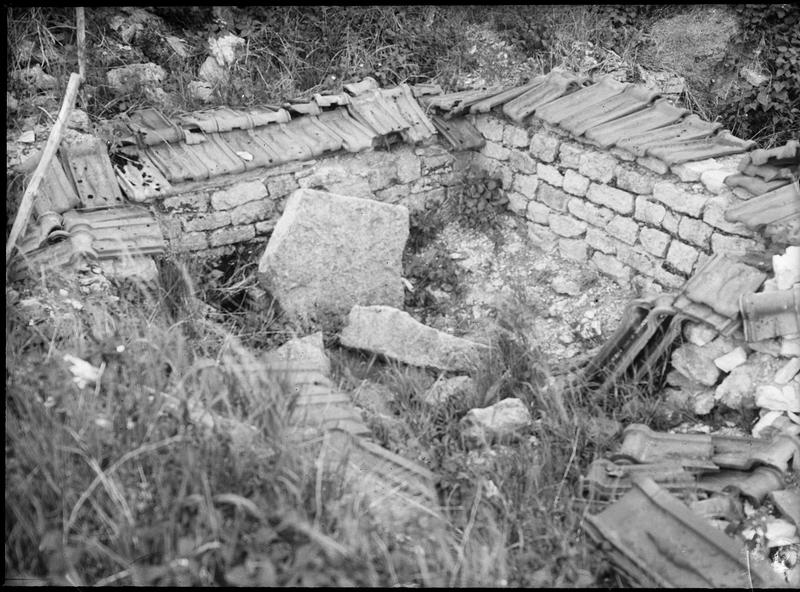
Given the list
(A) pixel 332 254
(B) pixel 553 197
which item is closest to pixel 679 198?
(B) pixel 553 197

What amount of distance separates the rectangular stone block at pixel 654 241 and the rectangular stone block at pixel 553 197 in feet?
2.68

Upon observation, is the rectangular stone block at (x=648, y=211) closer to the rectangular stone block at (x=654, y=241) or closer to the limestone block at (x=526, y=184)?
the rectangular stone block at (x=654, y=241)

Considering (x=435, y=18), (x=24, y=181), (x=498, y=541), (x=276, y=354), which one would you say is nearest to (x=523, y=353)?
(x=276, y=354)

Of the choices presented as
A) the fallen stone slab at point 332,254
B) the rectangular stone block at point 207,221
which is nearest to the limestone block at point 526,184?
the fallen stone slab at point 332,254

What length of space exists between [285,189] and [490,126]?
2.05m

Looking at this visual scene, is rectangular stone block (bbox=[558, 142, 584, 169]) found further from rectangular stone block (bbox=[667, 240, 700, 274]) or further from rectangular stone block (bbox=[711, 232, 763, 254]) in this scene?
rectangular stone block (bbox=[711, 232, 763, 254])

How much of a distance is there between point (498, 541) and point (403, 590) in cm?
51

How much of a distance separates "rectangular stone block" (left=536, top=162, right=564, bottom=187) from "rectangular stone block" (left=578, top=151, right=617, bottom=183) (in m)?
0.26

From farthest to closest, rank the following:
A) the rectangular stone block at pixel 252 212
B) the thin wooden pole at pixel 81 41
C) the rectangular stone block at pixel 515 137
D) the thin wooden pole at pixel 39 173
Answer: the rectangular stone block at pixel 515 137 < the thin wooden pole at pixel 81 41 < the rectangular stone block at pixel 252 212 < the thin wooden pole at pixel 39 173

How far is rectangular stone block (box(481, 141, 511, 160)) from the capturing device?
666 centimetres

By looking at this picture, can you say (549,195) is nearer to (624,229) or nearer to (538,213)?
(538,213)

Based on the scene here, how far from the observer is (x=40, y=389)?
3082mm

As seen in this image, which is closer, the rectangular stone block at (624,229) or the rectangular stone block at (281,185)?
the rectangular stone block at (624,229)

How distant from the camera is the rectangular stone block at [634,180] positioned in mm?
A: 5492
